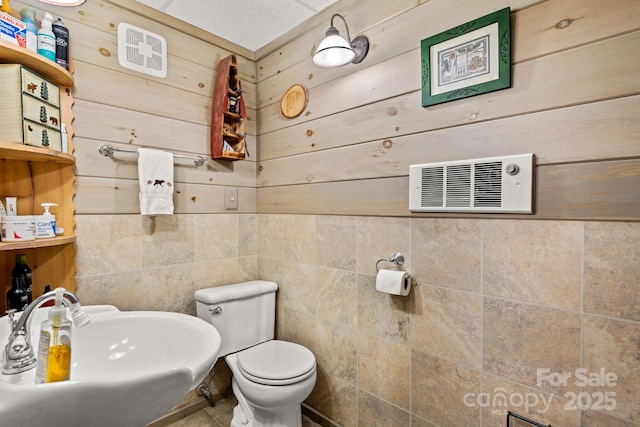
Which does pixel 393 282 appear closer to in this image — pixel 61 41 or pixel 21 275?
pixel 21 275

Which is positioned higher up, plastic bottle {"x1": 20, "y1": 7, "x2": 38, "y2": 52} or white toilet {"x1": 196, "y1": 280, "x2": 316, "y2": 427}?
plastic bottle {"x1": 20, "y1": 7, "x2": 38, "y2": 52}

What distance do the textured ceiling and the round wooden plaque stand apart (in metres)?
0.36

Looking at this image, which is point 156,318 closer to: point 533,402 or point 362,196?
point 362,196

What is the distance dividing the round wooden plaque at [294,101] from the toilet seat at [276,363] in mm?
1350

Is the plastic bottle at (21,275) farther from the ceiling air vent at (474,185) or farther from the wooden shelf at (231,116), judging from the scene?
the ceiling air vent at (474,185)

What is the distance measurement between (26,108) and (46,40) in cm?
35

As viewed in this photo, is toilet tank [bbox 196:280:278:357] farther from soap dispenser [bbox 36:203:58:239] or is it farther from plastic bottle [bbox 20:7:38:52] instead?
plastic bottle [bbox 20:7:38:52]

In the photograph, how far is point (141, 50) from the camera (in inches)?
67.9

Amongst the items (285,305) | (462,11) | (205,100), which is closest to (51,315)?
(285,305)

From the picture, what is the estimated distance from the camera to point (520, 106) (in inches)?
44.5

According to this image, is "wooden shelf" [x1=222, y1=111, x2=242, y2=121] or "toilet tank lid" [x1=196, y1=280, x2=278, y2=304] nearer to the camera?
"toilet tank lid" [x1=196, y1=280, x2=278, y2=304]

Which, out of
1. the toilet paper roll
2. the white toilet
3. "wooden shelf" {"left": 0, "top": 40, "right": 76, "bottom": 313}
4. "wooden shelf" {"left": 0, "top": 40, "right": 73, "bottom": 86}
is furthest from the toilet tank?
"wooden shelf" {"left": 0, "top": 40, "right": 73, "bottom": 86}

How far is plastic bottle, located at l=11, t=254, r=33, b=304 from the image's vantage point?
4.30 feet

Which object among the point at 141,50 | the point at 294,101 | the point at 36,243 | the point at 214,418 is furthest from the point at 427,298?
the point at 141,50
